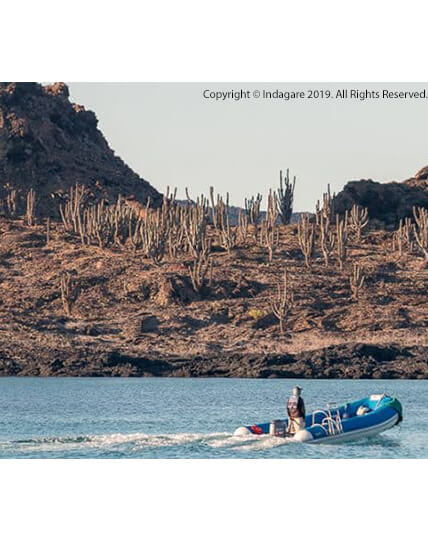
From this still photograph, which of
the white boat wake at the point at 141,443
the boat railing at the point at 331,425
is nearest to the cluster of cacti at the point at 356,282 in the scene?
the boat railing at the point at 331,425

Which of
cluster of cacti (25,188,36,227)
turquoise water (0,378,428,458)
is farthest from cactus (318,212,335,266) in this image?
cluster of cacti (25,188,36,227)

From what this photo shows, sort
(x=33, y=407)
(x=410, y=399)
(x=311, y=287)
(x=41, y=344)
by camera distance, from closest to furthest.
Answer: (x=33, y=407)
(x=410, y=399)
(x=41, y=344)
(x=311, y=287)

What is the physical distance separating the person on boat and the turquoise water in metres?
0.64

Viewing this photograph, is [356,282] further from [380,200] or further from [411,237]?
[380,200]

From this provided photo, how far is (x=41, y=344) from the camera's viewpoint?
218 ft

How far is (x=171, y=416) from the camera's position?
139 ft

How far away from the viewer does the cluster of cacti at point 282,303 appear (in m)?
68.2

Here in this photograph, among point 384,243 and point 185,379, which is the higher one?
point 384,243

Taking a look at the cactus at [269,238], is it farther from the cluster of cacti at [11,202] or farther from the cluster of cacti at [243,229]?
the cluster of cacti at [11,202]

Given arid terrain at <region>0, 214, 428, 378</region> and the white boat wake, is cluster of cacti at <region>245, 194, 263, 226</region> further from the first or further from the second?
the white boat wake

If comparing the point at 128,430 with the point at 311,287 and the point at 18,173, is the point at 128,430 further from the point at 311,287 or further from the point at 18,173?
the point at 18,173

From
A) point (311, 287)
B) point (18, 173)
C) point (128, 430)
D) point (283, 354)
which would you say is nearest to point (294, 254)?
point (311, 287)

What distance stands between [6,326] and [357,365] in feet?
60.1

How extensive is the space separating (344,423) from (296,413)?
5.21ft
